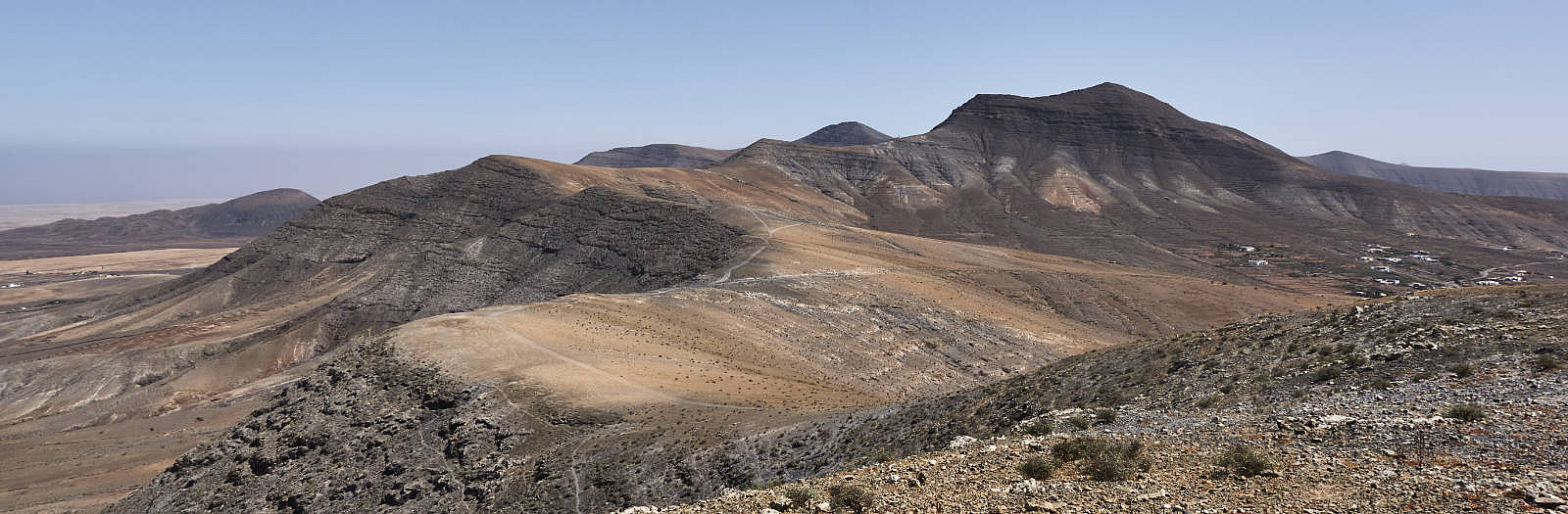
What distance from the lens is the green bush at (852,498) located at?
37.9 feet

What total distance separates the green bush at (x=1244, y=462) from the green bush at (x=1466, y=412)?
372cm

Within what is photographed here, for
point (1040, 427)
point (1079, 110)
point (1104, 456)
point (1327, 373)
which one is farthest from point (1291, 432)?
point (1079, 110)

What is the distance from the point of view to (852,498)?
1166cm

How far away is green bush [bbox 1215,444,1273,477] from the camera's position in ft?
37.0

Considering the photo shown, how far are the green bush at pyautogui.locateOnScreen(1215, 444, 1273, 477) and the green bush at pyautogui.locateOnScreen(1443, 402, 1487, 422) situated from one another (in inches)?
146

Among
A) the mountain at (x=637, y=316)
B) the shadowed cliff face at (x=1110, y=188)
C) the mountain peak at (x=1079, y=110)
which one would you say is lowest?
the mountain at (x=637, y=316)

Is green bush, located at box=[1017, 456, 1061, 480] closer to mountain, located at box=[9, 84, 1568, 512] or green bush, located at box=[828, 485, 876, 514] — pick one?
green bush, located at box=[828, 485, 876, 514]

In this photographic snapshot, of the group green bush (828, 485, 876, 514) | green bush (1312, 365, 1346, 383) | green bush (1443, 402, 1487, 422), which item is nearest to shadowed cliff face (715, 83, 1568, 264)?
green bush (1312, 365, 1346, 383)

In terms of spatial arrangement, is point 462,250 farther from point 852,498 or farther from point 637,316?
point 852,498

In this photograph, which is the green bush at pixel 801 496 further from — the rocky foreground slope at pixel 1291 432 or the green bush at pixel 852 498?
the green bush at pixel 852 498

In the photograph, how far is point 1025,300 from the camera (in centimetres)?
6106

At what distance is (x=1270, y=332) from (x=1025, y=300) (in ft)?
135

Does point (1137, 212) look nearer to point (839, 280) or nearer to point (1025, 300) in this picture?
point (1025, 300)

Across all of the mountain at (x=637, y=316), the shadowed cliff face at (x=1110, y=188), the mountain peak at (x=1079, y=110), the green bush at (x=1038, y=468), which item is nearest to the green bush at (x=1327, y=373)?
the mountain at (x=637, y=316)
